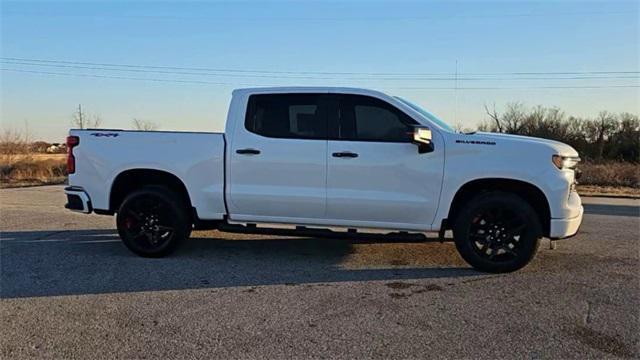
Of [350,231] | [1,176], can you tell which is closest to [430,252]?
[350,231]

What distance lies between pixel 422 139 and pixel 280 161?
1.59 m

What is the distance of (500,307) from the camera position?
4.61 meters

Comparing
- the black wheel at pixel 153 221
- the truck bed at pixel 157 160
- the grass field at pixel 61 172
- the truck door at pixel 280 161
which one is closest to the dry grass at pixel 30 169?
the grass field at pixel 61 172

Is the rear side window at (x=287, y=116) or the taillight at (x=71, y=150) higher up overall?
the rear side window at (x=287, y=116)

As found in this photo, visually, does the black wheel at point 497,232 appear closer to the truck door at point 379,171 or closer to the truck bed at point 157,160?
the truck door at point 379,171

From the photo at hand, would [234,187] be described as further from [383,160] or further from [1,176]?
[1,176]

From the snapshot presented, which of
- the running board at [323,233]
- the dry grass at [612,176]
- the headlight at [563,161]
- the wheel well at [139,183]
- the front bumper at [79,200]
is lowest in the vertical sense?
the dry grass at [612,176]

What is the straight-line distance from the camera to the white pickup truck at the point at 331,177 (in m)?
5.64

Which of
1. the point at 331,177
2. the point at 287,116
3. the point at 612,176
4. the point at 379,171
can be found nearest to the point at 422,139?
the point at 379,171

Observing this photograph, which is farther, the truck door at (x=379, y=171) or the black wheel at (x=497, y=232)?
the truck door at (x=379, y=171)

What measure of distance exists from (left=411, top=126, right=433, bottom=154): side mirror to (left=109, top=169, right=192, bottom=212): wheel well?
9.07 feet

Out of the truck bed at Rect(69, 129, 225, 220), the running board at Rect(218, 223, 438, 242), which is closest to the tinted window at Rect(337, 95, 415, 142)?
the running board at Rect(218, 223, 438, 242)

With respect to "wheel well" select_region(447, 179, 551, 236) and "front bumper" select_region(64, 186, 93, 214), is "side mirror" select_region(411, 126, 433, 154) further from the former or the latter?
"front bumper" select_region(64, 186, 93, 214)

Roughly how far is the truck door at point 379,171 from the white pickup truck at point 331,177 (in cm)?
1
